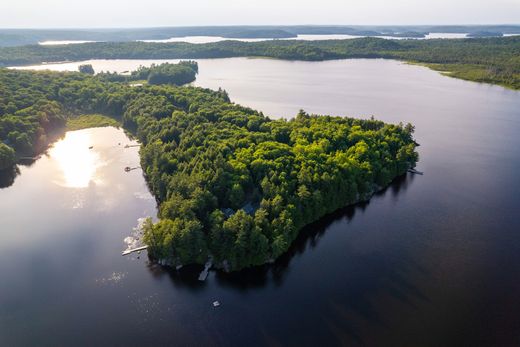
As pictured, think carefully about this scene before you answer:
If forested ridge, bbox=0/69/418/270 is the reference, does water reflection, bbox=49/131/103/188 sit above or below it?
below

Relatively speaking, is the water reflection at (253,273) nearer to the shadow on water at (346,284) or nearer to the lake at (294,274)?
the shadow on water at (346,284)

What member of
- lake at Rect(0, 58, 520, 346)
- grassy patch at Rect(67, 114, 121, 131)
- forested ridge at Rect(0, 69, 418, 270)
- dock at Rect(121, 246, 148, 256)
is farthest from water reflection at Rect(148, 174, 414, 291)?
grassy patch at Rect(67, 114, 121, 131)

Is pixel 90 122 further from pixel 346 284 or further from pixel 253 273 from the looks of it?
pixel 346 284

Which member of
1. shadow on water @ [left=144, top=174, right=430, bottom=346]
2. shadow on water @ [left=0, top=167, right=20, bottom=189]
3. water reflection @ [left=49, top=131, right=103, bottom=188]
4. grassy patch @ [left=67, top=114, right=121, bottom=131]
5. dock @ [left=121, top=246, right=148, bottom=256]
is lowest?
shadow on water @ [left=144, top=174, right=430, bottom=346]

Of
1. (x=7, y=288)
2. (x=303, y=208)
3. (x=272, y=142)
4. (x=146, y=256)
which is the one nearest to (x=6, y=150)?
(x=7, y=288)

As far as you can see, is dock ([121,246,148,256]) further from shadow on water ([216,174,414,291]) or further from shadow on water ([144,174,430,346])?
shadow on water ([216,174,414,291])

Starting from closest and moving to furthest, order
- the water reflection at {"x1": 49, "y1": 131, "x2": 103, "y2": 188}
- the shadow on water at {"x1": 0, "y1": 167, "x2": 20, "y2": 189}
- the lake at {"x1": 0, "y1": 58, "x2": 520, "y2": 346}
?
the lake at {"x1": 0, "y1": 58, "x2": 520, "y2": 346}
the water reflection at {"x1": 49, "y1": 131, "x2": 103, "y2": 188}
the shadow on water at {"x1": 0, "y1": 167, "x2": 20, "y2": 189}

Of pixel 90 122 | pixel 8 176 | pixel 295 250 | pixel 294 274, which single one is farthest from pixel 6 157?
pixel 294 274

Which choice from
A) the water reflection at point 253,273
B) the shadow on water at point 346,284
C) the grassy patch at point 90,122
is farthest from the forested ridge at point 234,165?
the grassy patch at point 90,122
